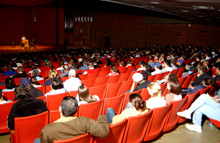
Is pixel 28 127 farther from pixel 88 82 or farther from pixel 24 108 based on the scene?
pixel 88 82

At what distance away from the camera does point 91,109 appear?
3109 millimetres

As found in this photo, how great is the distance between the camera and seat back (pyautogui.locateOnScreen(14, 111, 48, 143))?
8.11 ft

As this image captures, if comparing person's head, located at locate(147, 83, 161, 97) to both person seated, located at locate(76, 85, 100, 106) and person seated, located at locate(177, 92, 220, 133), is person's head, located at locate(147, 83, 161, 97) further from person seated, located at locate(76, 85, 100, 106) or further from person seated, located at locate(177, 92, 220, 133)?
person seated, located at locate(76, 85, 100, 106)

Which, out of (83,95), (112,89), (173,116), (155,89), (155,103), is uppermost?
(155,89)

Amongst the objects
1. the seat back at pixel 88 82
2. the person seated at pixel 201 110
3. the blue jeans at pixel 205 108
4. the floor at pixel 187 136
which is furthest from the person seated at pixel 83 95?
the seat back at pixel 88 82

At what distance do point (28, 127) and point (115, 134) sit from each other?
1212mm

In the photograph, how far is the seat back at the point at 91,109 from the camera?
297cm

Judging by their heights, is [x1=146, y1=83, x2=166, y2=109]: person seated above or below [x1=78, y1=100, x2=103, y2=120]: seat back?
above

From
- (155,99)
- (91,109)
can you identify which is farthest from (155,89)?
(91,109)

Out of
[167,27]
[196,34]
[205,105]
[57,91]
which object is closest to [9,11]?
[167,27]

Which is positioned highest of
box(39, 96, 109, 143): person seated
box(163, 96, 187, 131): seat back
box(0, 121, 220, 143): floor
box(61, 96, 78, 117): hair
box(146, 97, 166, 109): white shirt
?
box(61, 96, 78, 117): hair

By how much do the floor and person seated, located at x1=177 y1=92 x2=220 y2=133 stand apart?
13cm

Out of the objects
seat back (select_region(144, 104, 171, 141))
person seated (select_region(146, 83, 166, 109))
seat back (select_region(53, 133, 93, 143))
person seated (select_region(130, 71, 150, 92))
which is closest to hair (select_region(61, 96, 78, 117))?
seat back (select_region(53, 133, 93, 143))

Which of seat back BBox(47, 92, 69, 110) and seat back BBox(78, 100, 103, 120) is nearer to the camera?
seat back BBox(78, 100, 103, 120)
